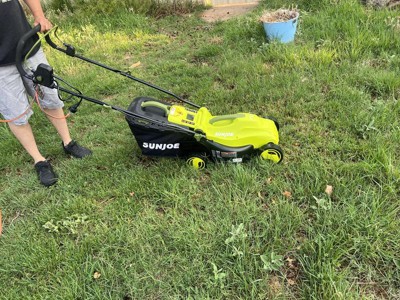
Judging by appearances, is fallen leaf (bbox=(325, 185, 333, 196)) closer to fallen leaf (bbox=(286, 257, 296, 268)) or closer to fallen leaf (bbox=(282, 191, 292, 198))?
fallen leaf (bbox=(282, 191, 292, 198))

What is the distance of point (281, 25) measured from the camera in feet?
13.4

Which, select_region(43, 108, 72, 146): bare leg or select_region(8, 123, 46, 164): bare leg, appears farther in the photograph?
select_region(43, 108, 72, 146): bare leg

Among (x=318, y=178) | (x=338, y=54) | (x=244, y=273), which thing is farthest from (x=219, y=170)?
(x=338, y=54)

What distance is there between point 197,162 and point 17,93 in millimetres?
1403

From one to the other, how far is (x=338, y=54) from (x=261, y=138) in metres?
1.75

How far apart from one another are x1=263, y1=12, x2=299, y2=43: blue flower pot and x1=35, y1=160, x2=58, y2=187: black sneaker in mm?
2773

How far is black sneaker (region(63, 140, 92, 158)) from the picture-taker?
128 inches

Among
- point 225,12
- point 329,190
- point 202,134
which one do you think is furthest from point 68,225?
point 225,12

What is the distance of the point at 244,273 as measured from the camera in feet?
6.74

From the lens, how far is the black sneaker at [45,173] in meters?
2.99

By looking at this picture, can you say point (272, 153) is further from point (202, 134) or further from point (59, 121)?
point (59, 121)

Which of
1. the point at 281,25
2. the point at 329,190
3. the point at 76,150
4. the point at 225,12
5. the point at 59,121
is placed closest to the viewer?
the point at 329,190

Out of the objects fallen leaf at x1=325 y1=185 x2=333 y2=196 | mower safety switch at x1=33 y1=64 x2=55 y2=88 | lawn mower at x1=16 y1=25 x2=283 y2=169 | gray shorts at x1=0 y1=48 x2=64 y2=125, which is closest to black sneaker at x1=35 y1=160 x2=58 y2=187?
gray shorts at x1=0 y1=48 x2=64 y2=125

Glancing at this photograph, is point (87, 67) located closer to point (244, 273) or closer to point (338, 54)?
point (338, 54)
